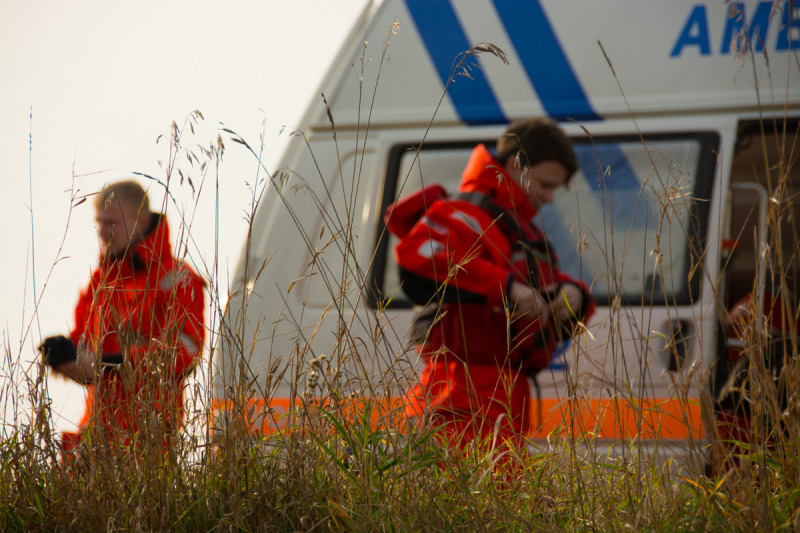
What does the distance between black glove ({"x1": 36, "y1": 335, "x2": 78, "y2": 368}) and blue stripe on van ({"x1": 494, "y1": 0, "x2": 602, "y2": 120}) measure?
1961mm

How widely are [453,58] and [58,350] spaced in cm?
193

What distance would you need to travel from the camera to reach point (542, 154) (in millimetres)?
2330

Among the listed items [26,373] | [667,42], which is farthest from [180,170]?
[667,42]

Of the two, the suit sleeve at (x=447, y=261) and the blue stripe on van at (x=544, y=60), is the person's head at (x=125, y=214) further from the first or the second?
the blue stripe on van at (x=544, y=60)

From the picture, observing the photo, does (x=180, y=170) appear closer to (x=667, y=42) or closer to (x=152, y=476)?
(x=152, y=476)

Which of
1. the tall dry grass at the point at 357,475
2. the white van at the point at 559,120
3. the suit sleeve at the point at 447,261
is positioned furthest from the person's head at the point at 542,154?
the tall dry grass at the point at 357,475

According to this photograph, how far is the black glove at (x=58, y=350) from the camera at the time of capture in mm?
1964

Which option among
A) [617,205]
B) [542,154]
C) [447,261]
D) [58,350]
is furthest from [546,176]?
[58,350]

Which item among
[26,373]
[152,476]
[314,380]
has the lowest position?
[152,476]

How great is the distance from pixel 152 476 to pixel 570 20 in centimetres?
245

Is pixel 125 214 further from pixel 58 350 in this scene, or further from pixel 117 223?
pixel 58 350

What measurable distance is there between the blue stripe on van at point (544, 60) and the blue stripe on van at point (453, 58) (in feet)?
0.58

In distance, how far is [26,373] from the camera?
1691mm

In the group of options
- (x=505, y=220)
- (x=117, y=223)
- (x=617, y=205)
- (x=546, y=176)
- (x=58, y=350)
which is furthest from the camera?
(x=617, y=205)
